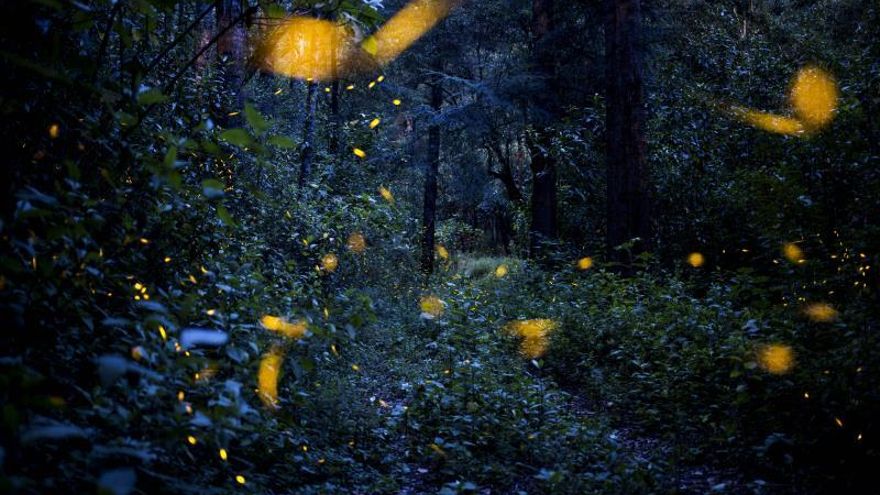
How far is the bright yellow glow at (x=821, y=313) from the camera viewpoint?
5578 mm

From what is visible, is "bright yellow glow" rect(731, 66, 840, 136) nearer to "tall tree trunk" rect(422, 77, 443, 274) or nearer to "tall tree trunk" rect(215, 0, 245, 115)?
"tall tree trunk" rect(215, 0, 245, 115)

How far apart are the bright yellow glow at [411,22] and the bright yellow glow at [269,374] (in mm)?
20335

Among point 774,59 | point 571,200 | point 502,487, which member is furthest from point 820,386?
point 571,200

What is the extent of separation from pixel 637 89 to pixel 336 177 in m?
10.5

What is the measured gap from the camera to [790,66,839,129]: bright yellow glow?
25.8ft

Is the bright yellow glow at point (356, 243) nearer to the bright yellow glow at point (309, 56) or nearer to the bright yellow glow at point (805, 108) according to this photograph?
the bright yellow glow at point (309, 56)

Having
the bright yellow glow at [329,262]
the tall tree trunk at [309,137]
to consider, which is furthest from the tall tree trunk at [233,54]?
the tall tree trunk at [309,137]

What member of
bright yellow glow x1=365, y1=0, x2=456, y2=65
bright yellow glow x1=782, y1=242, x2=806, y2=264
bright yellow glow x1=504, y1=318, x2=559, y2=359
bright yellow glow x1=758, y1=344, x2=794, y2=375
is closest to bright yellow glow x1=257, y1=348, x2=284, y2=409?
bright yellow glow x1=758, y1=344, x2=794, y2=375

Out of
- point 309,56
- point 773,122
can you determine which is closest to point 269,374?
point 773,122

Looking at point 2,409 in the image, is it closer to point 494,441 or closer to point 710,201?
point 494,441

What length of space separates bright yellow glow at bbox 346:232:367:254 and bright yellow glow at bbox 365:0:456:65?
9084 mm

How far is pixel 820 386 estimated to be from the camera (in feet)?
17.0

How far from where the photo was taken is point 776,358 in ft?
18.6

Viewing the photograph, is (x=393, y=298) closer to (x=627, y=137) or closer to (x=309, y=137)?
(x=309, y=137)
